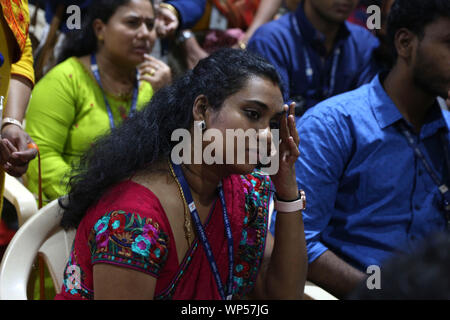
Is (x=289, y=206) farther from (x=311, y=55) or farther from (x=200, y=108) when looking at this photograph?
(x=311, y=55)

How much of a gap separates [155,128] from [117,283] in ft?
1.48

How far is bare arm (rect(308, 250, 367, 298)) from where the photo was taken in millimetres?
1809

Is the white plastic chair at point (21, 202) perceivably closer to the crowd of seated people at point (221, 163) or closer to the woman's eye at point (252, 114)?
the crowd of seated people at point (221, 163)

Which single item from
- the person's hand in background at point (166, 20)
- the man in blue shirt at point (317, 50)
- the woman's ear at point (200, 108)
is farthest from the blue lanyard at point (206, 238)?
the person's hand in background at point (166, 20)

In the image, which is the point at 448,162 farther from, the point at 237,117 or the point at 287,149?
the point at 237,117

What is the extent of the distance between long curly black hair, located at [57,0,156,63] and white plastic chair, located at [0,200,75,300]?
1.25 metres

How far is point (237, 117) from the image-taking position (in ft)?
5.10

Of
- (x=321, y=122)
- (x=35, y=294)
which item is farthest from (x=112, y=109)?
(x=321, y=122)

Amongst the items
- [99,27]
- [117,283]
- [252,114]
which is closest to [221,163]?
[252,114]

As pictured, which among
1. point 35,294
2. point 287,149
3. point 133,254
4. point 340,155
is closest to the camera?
point 133,254

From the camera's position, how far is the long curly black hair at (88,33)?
2.69 m

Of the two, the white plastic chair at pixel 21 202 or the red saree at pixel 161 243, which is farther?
the white plastic chair at pixel 21 202

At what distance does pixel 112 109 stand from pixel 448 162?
1435mm

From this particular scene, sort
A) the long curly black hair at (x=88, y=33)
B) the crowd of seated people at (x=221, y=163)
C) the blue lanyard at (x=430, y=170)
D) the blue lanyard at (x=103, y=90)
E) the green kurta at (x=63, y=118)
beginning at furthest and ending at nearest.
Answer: the long curly black hair at (x=88, y=33) < the blue lanyard at (x=103, y=90) < the green kurta at (x=63, y=118) < the blue lanyard at (x=430, y=170) < the crowd of seated people at (x=221, y=163)
